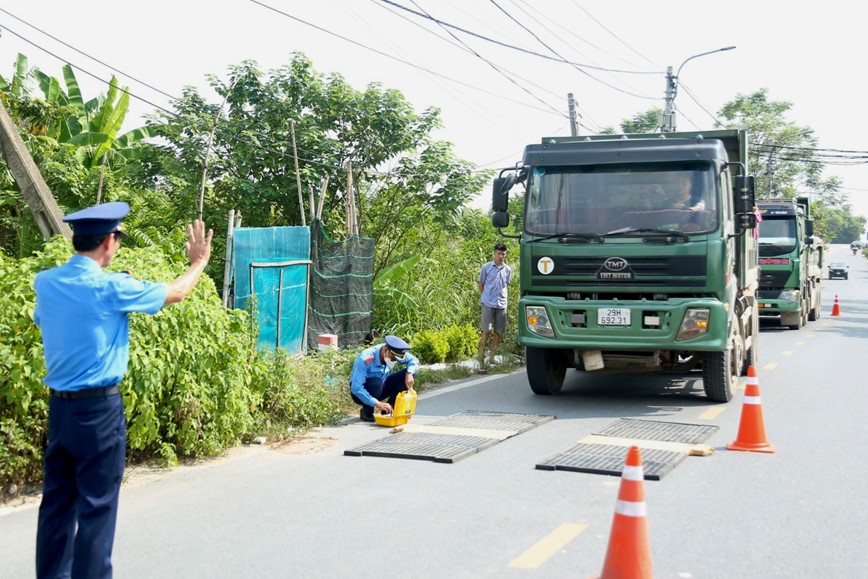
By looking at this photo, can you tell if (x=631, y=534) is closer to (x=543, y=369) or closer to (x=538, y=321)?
(x=538, y=321)

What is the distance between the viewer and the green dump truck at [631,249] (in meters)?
9.78

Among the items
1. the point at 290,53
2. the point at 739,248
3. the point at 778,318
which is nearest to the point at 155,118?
the point at 290,53

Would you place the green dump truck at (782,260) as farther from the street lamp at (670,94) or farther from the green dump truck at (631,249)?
the green dump truck at (631,249)

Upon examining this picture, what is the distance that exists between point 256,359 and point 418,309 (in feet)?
25.7

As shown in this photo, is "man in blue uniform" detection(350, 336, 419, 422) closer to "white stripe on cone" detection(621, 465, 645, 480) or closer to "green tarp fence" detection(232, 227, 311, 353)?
"green tarp fence" detection(232, 227, 311, 353)

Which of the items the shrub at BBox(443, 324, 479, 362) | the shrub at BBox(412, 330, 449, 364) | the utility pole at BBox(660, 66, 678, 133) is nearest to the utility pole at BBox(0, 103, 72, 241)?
the shrub at BBox(412, 330, 449, 364)

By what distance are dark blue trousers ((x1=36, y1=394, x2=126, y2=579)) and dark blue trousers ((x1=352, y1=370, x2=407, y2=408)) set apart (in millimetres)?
5127

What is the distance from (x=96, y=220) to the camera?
13.3 feet

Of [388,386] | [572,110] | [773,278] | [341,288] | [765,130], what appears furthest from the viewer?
[765,130]

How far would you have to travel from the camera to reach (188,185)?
1527 cm

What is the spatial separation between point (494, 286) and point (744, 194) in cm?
425

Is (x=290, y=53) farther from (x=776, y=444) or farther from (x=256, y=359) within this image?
(x=776, y=444)

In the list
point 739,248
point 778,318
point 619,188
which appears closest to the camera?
point 619,188

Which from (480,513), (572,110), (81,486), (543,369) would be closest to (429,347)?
(543,369)
